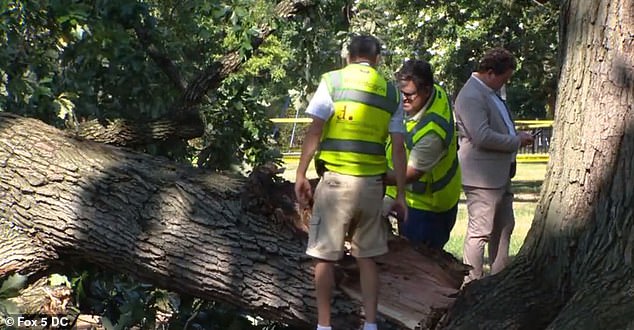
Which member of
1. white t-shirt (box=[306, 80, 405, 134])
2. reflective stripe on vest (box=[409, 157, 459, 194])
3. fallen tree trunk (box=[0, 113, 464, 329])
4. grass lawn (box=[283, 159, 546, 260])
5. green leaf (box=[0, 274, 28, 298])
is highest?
white t-shirt (box=[306, 80, 405, 134])

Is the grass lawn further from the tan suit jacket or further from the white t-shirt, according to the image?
the white t-shirt

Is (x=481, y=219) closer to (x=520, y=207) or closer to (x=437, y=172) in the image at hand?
(x=437, y=172)

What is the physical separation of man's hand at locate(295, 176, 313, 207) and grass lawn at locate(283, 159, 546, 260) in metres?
3.47

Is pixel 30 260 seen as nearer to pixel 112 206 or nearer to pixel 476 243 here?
pixel 112 206

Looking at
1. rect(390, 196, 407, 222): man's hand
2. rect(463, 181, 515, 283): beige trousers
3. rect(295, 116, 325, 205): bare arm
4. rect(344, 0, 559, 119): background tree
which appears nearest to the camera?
rect(295, 116, 325, 205): bare arm

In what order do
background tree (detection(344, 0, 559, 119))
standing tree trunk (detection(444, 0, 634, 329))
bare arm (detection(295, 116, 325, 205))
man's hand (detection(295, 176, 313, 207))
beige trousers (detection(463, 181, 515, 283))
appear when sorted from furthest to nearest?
background tree (detection(344, 0, 559, 119))
beige trousers (detection(463, 181, 515, 283))
man's hand (detection(295, 176, 313, 207))
bare arm (detection(295, 116, 325, 205))
standing tree trunk (detection(444, 0, 634, 329))

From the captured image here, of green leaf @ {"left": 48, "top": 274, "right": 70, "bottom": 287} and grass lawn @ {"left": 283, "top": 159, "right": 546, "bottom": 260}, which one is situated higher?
green leaf @ {"left": 48, "top": 274, "right": 70, "bottom": 287}

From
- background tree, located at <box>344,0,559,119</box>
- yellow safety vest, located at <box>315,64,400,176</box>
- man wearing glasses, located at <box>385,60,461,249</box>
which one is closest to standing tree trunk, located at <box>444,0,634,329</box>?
yellow safety vest, located at <box>315,64,400,176</box>

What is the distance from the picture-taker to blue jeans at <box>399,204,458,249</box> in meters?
6.34

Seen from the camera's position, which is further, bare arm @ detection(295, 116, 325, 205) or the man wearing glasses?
the man wearing glasses

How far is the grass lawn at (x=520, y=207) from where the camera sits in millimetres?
11861

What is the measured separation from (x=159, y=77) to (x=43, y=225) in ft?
11.2

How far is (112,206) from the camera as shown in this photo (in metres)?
5.81

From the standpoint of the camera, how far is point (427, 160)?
616 centimetres
